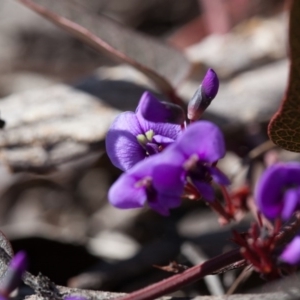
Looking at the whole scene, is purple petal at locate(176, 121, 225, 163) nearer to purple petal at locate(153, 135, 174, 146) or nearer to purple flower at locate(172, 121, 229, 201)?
purple flower at locate(172, 121, 229, 201)

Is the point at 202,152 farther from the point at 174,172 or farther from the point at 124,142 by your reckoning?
the point at 124,142

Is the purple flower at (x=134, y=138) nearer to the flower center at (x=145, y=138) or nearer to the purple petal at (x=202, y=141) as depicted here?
the flower center at (x=145, y=138)

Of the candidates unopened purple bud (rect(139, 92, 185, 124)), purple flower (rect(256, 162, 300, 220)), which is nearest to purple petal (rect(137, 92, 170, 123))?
unopened purple bud (rect(139, 92, 185, 124))

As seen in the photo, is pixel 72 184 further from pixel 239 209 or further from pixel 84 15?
pixel 239 209

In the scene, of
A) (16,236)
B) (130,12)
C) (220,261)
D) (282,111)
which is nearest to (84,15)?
(16,236)

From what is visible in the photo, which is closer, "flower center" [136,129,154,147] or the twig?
the twig

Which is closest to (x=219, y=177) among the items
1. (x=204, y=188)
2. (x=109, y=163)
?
(x=204, y=188)

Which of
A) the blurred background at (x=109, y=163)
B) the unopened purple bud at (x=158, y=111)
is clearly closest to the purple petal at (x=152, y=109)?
the unopened purple bud at (x=158, y=111)
